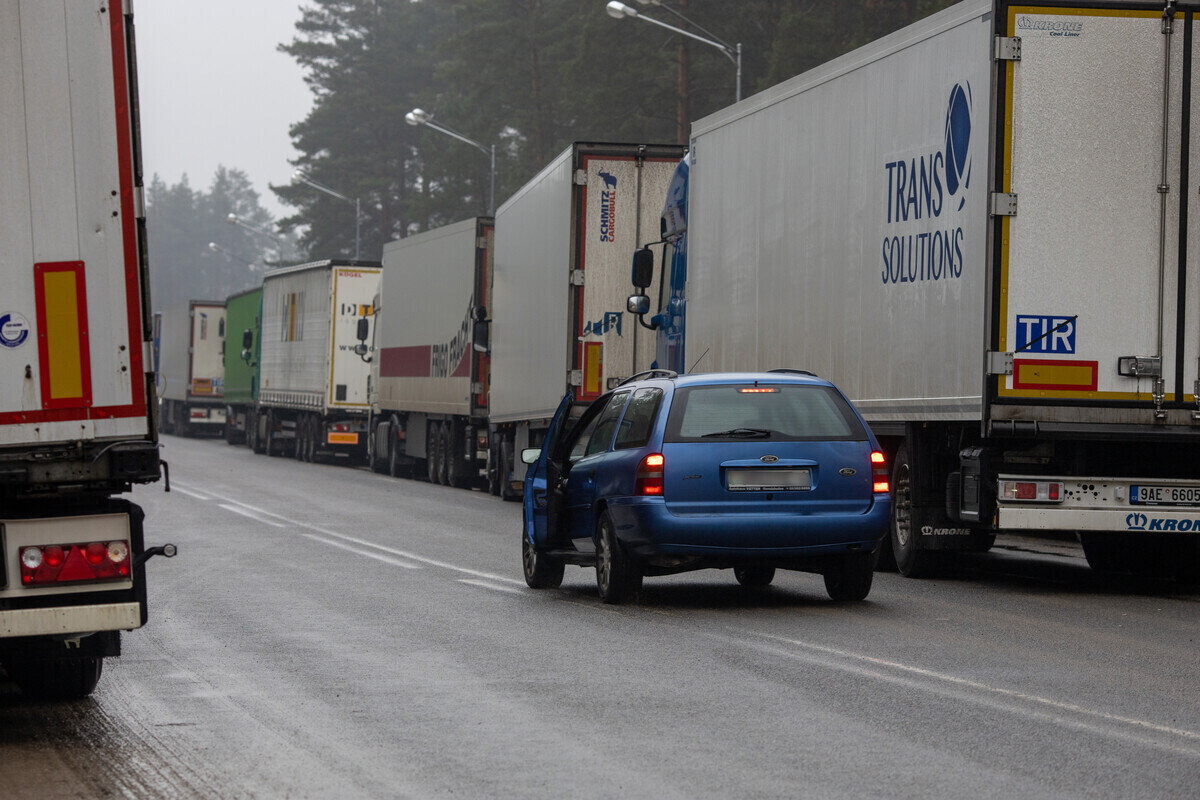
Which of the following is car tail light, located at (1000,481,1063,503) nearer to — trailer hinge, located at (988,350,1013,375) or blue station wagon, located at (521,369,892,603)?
trailer hinge, located at (988,350,1013,375)

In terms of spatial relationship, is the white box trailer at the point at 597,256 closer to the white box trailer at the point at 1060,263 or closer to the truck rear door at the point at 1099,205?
the white box trailer at the point at 1060,263

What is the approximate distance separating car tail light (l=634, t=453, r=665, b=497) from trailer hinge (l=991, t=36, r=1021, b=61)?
12.4 feet

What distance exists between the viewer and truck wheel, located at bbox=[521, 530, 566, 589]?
14.0m

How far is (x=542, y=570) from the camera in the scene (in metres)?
14.0

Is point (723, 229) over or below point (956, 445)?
over

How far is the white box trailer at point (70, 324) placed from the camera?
24.1ft

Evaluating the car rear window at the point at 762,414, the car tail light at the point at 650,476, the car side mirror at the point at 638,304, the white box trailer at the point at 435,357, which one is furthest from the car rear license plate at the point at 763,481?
the white box trailer at the point at 435,357

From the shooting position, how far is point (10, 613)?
731 cm

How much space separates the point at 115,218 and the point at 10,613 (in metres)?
1.56

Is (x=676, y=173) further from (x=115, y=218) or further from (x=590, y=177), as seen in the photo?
(x=115, y=218)

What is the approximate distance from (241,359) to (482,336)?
22.0 meters

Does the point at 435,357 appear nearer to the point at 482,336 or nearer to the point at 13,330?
the point at 482,336

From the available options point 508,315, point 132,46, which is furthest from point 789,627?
point 508,315

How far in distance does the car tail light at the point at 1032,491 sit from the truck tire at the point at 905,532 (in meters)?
1.55
